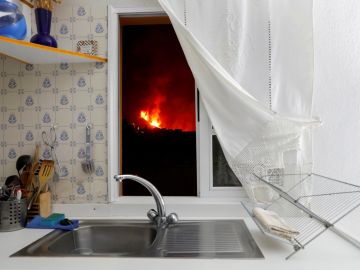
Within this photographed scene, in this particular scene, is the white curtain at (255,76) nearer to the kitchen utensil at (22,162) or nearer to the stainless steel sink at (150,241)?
the stainless steel sink at (150,241)

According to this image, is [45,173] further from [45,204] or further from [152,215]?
[152,215]

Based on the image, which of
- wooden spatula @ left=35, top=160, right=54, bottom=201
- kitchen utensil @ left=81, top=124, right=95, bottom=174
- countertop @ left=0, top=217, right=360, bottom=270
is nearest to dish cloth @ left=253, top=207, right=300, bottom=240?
countertop @ left=0, top=217, right=360, bottom=270

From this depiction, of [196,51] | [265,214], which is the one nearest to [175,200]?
[265,214]

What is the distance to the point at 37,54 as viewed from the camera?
1623mm

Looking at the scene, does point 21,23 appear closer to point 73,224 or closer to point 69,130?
point 69,130

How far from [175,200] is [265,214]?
0.62 m

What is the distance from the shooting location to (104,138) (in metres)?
1.81

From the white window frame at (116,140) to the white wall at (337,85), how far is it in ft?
1.65

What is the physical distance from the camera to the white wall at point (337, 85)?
64.6 inches

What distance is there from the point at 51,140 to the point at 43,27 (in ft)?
1.98

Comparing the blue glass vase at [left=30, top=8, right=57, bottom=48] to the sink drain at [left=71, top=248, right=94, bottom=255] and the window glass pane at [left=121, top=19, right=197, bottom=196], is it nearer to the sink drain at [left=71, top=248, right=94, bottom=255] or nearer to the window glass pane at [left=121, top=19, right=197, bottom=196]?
the sink drain at [left=71, top=248, right=94, bottom=255]

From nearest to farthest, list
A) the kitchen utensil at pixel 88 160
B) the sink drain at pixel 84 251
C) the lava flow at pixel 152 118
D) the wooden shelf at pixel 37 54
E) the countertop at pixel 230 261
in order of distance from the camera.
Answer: the countertop at pixel 230 261 < the wooden shelf at pixel 37 54 < the sink drain at pixel 84 251 < the kitchen utensil at pixel 88 160 < the lava flow at pixel 152 118

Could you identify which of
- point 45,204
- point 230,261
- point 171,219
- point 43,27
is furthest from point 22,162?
point 230,261

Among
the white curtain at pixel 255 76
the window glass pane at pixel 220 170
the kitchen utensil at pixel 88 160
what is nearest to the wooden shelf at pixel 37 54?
the kitchen utensil at pixel 88 160
